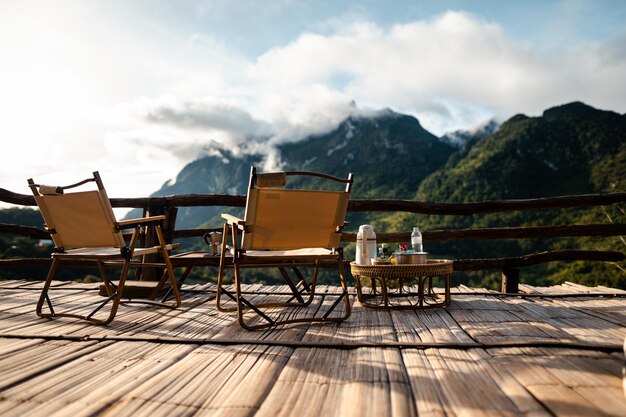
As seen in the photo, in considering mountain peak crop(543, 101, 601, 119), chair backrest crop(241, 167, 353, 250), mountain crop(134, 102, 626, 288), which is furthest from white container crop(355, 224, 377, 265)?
mountain peak crop(543, 101, 601, 119)

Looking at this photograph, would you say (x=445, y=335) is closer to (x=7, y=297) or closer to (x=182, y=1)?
(x=7, y=297)

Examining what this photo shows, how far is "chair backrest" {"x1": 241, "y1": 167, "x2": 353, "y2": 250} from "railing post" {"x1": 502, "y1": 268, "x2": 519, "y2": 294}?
2386 mm

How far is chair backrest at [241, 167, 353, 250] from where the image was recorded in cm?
295

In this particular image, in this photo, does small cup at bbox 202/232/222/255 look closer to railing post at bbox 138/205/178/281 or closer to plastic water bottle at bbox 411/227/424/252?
railing post at bbox 138/205/178/281

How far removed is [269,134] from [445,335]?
144 m

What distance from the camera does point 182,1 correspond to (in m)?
5.97

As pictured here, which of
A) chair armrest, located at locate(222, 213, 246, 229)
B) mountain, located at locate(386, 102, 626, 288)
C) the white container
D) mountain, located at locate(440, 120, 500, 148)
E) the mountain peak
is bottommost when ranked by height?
the white container

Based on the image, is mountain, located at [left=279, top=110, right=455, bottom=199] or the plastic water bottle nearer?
the plastic water bottle

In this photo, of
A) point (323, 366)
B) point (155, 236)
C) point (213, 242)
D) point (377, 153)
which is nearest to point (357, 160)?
point (377, 153)

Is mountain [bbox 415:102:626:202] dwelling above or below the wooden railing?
above

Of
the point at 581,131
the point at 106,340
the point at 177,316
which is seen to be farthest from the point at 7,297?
the point at 581,131

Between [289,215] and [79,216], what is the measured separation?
1634 mm

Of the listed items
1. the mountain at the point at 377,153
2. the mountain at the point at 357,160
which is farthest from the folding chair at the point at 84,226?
the mountain at the point at 357,160

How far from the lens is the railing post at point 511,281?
4533 millimetres
